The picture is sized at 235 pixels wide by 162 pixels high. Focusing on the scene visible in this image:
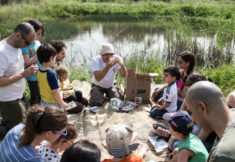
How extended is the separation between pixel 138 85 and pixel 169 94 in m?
0.82

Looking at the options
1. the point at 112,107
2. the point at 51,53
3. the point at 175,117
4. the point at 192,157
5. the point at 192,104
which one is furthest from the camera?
the point at 112,107

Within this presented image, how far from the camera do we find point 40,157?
1.76 m

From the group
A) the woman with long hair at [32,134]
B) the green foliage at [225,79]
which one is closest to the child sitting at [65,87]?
the woman with long hair at [32,134]

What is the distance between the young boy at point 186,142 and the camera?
1995 millimetres

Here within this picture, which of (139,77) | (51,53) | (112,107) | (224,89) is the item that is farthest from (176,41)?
(51,53)

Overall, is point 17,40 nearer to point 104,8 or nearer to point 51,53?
point 51,53

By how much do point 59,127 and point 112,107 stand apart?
7.38ft

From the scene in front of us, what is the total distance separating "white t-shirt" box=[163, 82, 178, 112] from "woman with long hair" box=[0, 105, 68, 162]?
2111 millimetres

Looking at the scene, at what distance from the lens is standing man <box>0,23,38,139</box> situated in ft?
8.46

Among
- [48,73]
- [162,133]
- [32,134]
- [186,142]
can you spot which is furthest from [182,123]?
[48,73]

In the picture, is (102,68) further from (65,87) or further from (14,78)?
(14,78)

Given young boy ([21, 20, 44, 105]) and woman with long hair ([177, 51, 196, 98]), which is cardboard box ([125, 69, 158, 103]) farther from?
young boy ([21, 20, 44, 105])

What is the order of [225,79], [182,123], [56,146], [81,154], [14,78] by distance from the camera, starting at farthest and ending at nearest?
[225,79], [14,78], [182,123], [56,146], [81,154]

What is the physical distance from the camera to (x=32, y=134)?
5.72ft
